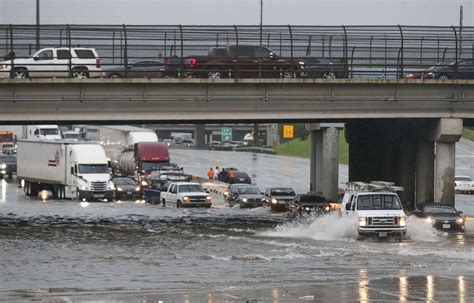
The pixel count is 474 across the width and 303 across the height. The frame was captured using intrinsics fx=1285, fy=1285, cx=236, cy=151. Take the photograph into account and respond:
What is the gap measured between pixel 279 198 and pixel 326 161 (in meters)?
7.11

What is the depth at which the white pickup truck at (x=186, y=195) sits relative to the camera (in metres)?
66.2

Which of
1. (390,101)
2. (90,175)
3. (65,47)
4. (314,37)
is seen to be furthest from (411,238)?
(90,175)

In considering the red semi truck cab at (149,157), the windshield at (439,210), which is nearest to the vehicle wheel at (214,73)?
the windshield at (439,210)

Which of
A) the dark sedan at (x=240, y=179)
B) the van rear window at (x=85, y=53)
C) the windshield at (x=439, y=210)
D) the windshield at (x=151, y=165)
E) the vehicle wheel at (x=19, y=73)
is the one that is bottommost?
the dark sedan at (x=240, y=179)

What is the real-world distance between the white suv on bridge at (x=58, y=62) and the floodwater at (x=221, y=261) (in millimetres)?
6602

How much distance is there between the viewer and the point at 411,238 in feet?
149

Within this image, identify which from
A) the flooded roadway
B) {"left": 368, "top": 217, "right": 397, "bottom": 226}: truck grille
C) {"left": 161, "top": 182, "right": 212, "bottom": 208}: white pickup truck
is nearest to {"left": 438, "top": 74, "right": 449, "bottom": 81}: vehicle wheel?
the flooded roadway

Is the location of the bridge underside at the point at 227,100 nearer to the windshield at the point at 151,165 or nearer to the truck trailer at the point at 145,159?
the truck trailer at the point at 145,159

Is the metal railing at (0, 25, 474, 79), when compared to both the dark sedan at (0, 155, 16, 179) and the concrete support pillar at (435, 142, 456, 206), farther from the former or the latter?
the dark sedan at (0, 155, 16, 179)

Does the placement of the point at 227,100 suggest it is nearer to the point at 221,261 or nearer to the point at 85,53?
the point at 85,53

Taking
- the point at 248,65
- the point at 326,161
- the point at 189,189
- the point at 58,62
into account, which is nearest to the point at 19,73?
the point at 58,62

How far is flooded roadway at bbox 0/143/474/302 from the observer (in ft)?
97.1

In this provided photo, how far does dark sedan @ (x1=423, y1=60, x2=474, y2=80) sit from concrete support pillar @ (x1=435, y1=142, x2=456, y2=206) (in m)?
3.40

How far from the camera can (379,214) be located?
44.2m
